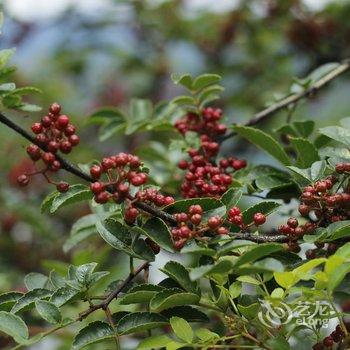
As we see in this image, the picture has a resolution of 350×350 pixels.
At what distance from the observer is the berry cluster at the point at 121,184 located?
133 cm

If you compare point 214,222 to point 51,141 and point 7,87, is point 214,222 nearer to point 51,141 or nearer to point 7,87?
point 51,141

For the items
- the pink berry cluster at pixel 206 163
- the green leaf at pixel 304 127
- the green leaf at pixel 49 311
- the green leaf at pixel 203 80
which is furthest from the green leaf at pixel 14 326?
the green leaf at pixel 304 127

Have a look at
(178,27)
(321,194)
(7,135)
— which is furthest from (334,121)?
(321,194)

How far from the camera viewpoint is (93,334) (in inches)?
55.0

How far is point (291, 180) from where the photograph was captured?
1706mm

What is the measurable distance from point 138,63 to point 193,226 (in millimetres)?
3211

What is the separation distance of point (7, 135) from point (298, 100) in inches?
93.1

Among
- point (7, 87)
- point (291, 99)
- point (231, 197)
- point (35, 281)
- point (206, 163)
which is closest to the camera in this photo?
point (231, 197)

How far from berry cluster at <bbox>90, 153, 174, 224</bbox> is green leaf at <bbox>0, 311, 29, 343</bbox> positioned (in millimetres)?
278

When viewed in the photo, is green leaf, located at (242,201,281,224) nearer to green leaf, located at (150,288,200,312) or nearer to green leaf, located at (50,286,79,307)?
green leaf, located at (150,288,200,312)

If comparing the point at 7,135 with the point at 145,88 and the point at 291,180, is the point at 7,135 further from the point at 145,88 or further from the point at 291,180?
the point at 291,180

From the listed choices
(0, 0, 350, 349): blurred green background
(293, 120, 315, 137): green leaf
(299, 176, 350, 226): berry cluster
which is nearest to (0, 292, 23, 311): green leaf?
(299, 176, 350, 226): berry cluster

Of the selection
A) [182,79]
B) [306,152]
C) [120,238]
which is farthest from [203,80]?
[120,238]

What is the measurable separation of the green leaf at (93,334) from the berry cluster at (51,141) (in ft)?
0.89
